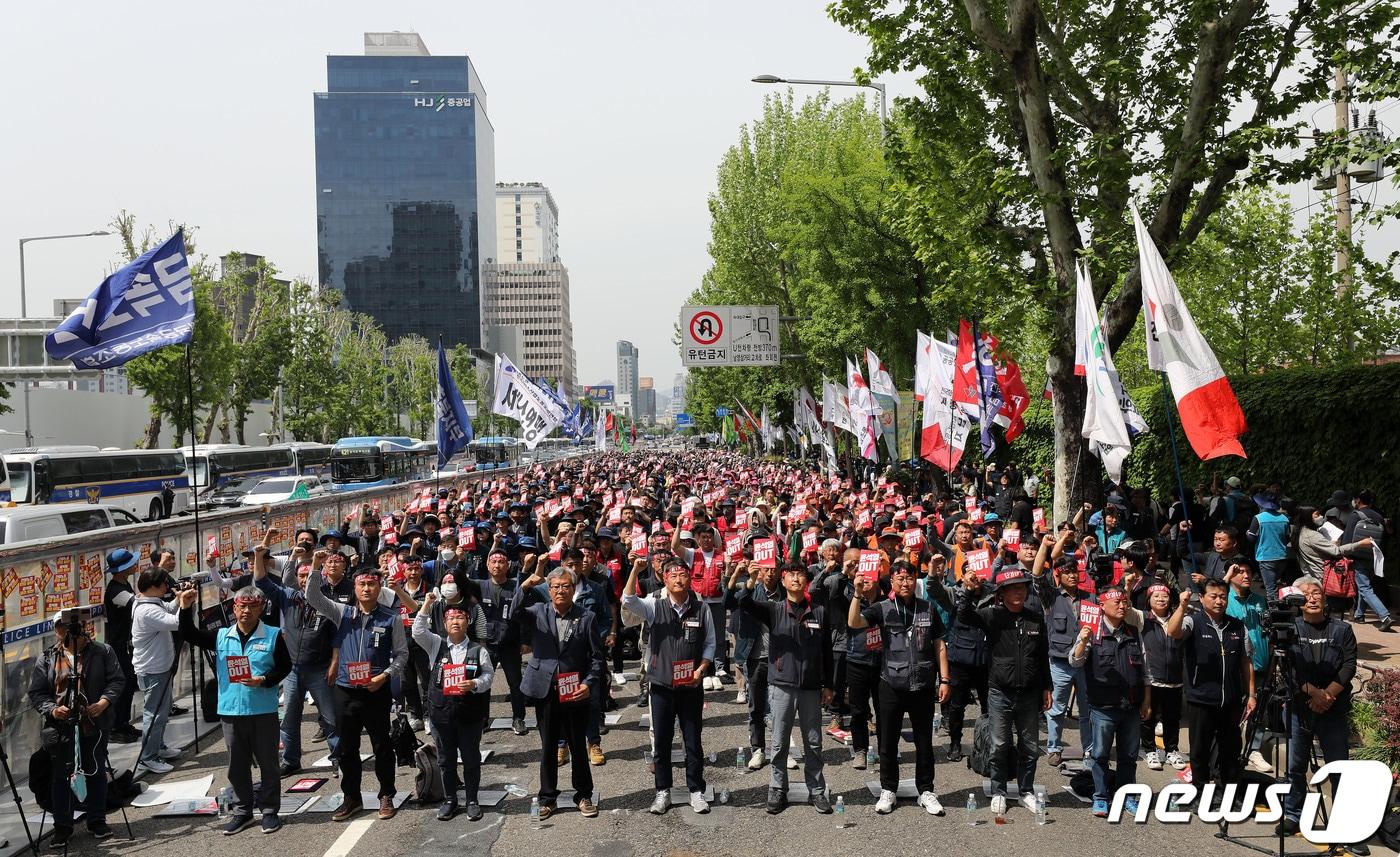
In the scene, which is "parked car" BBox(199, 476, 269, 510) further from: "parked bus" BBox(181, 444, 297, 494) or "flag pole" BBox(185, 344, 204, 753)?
"flag pole" BBox(185, 344, 204, 753)

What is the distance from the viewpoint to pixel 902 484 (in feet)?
102

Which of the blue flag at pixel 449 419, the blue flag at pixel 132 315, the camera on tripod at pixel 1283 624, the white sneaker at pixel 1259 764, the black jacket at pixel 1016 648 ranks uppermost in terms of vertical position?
the blue flag at pixel 132 315

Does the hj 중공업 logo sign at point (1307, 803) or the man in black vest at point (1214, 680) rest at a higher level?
the man in black vest at point (1214, 680)

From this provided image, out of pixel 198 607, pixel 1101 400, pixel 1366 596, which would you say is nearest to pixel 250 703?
pixel 198 607

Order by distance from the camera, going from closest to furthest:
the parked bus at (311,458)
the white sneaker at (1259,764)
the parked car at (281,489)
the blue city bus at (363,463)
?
the white sneaker at (1259,764) → the parked car at (281,489) → the blue city bus at (363,463) → the parked bus at (311,458)

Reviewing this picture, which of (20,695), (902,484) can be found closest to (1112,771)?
(20,695)

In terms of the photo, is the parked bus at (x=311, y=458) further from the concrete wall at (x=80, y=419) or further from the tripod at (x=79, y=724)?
the tripod at (x=79, y=724)

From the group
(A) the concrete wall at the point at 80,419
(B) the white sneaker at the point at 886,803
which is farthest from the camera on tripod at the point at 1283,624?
(A) the concrete wall at the point at 80,419

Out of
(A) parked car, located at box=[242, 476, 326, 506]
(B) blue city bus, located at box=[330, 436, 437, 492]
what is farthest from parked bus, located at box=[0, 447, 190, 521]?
(B) blue city bus, located at box=[330, 436, 437, 492]

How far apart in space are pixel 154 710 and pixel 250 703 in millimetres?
2001

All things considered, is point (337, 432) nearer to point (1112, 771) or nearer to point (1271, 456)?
point (1271, 456)

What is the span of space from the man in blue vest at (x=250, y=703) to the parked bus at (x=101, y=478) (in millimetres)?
23522

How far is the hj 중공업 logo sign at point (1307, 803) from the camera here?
7004mm

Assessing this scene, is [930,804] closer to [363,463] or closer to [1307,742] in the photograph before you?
[1307,742]
